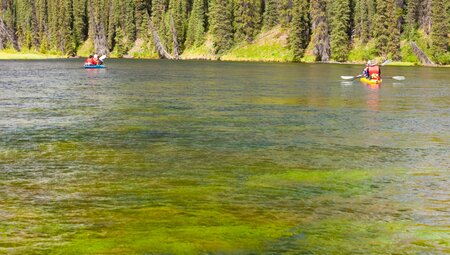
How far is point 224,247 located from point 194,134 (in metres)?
14.4

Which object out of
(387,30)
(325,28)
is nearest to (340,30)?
(325,28)

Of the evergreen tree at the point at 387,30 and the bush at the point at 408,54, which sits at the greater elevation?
the evergreen tree at the point at 387,30

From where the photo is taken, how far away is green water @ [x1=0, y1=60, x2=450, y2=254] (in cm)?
1190

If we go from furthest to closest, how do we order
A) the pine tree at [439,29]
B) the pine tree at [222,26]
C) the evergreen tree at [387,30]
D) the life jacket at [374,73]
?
the pine tree at [222,26] → the evergreen tree at [387,30] → the pine tree at [439,29] → the life jacket at [374,73]

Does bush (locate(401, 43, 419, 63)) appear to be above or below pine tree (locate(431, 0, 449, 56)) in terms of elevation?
below

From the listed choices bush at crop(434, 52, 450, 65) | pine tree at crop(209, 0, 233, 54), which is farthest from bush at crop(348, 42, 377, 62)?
pine tree at crop(209, 0, 233, 54)

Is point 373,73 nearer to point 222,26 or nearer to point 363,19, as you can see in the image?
point 363,19

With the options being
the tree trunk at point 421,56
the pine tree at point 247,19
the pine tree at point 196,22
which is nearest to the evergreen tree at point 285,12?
the pine tree at point 247,19

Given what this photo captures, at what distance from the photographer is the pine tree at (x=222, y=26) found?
174375 millimetres

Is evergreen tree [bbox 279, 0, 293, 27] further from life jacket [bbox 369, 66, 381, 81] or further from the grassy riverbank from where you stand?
life jacket [bbox 369, 66, 381, 81]

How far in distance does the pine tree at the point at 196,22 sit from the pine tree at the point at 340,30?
5306 cm

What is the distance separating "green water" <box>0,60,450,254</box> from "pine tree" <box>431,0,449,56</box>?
10188cm

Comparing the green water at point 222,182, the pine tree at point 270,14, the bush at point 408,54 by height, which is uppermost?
the pine tree at point 270,14

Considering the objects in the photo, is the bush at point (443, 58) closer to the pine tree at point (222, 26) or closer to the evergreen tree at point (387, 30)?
the evergreen tree at point (387, 30)
